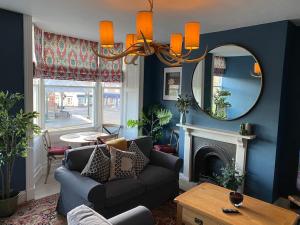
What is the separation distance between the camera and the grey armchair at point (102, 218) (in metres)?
1.45

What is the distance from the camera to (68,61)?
4.66m

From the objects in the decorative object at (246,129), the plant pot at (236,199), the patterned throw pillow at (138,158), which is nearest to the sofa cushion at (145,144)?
the patterned throw pillow at (138,158)

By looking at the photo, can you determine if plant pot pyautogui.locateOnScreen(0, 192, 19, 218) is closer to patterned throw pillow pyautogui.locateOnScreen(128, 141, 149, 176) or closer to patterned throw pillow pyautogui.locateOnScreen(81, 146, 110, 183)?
patterned throw pillow pyautogui.locateOnScreen(81, 146, 110, 183)

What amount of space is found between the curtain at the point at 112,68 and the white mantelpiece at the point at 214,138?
1995 mm

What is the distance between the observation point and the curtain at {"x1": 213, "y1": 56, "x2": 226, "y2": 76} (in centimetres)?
376

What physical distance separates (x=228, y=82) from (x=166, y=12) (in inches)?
61.2

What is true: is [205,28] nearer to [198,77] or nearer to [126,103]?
[198,77]

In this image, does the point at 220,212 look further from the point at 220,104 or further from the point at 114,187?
the point at 220,104

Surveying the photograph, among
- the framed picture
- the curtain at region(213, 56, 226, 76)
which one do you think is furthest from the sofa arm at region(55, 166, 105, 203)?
the framed picture

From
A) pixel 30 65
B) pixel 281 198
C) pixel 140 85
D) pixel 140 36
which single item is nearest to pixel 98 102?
pixel 140 85

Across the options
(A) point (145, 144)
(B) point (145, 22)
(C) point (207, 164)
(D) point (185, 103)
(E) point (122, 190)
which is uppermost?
(B) point (145, 22)

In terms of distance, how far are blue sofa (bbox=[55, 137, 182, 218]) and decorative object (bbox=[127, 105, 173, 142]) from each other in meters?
1.34

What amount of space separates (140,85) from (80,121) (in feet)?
5.07

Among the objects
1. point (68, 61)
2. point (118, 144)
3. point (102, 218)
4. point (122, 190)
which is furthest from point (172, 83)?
point (102, 218)
